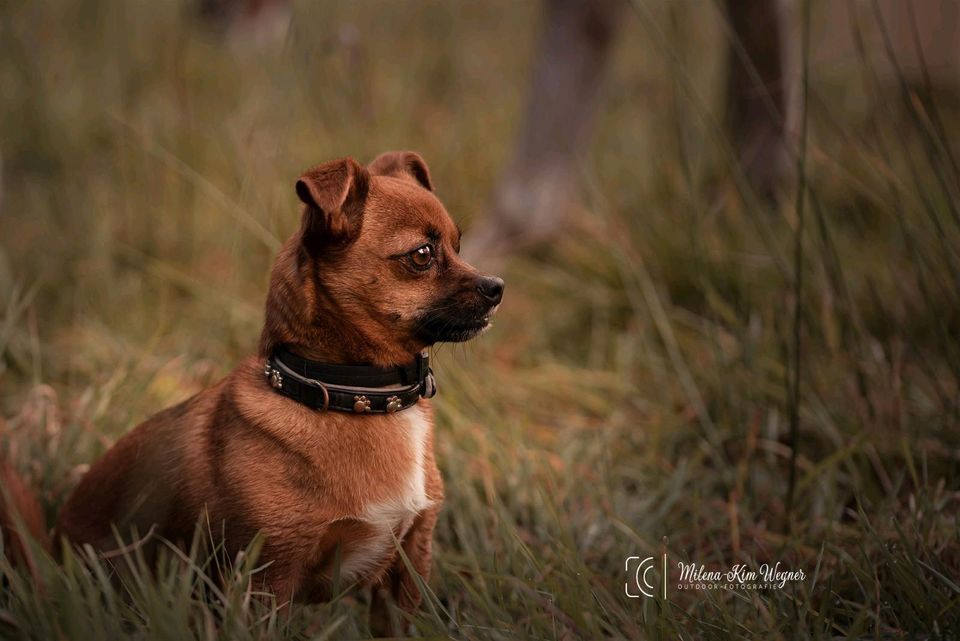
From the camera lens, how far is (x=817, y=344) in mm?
3166

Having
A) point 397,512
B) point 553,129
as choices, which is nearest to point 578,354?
point 553,129

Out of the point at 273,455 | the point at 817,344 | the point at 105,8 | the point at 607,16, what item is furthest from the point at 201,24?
the point at 273,455

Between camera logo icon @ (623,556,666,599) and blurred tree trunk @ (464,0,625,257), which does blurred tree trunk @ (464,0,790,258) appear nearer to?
blurred tree trunk @ (464,0,625,257)

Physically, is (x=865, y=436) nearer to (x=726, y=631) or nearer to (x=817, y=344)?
(x=817, y=344)

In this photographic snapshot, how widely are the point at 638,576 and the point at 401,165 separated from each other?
3.83ft

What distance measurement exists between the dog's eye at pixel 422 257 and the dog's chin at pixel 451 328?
124 mm

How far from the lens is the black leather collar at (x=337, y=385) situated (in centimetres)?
190

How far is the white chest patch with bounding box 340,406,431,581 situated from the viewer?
190cm

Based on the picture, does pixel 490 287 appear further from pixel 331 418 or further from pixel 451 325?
pixel 331 418

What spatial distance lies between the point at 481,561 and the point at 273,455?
2.49 ft

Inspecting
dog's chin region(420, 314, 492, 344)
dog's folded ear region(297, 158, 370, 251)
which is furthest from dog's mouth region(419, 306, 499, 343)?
dog's folded ear region(297, 158, 370, 251)

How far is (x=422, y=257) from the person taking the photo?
201 cm

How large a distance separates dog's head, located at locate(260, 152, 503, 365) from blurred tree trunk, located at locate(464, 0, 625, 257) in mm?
2703

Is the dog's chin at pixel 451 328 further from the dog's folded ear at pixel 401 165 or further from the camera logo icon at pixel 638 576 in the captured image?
the camera logo icon at pixel 638 576
